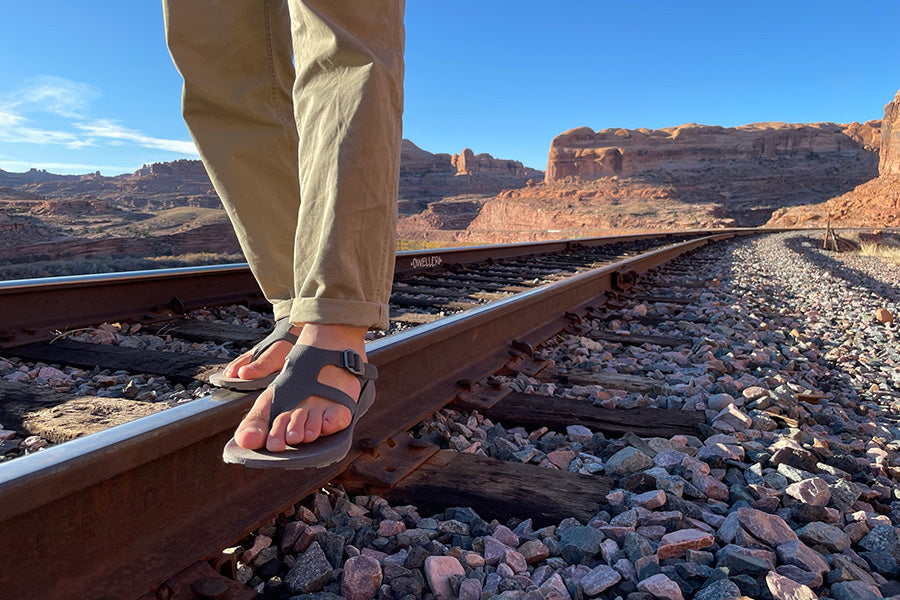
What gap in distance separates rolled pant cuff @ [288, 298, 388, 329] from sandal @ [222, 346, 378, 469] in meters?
0.06

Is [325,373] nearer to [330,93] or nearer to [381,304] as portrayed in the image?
[381,304]

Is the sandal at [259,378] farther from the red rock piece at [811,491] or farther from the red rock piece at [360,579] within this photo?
the red rock piece at [811,491]

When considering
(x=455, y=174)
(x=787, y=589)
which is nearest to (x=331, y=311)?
(x=787, y=589)

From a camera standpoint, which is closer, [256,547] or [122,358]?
[256,547]

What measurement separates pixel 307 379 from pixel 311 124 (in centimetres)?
59

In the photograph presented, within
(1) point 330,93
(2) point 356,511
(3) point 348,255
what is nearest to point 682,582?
(2) point 356,511

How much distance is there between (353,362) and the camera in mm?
1314

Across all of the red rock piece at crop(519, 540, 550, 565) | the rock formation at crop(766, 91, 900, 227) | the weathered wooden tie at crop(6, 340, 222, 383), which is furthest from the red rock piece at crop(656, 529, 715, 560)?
the rock formation at crop(766, 91, 900, 227)

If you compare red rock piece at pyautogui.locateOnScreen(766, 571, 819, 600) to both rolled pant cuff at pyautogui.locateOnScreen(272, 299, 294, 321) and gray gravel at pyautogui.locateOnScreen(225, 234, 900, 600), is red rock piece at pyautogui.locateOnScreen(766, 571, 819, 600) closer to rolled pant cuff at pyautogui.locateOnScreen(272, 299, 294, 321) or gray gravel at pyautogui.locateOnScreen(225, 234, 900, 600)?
gray gravel at pyautogui.locateOnScreen(225, 234, 900, 600)

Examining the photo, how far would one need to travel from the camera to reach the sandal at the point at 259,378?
1513 millimetres

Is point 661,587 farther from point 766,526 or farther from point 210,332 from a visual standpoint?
point 210,332

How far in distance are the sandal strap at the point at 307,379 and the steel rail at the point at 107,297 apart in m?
1.99

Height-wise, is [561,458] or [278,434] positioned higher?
[278,434]

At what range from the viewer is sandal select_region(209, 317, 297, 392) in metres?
1.51
